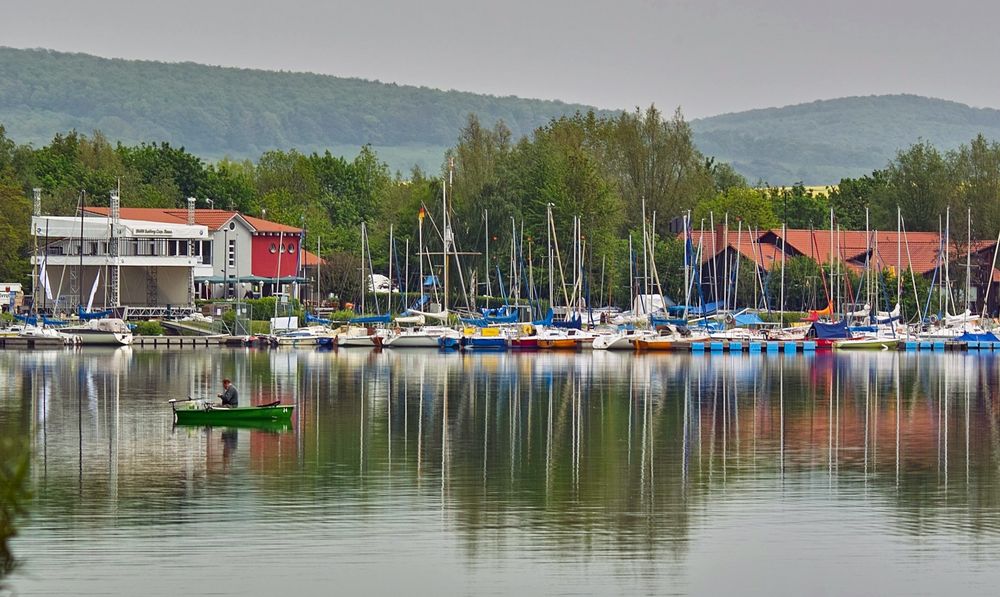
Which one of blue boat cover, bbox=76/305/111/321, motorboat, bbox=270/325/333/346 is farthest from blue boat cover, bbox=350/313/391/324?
blue boat cover, bbox=76/305/111/321

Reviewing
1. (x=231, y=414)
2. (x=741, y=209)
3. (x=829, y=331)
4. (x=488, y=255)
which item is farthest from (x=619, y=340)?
(x=231, y=414)

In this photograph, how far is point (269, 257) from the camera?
118 m

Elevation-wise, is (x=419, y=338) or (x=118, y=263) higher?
(x=118, y=263)

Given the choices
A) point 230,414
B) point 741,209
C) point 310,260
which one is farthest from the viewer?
point 741,209

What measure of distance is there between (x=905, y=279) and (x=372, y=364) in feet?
154

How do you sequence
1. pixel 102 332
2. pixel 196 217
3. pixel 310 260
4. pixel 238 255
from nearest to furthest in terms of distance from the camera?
pixel 102 332 < pixel 238 255 < pixel 196 217 < pixel 310 260

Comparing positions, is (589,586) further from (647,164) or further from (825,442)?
(647,164)

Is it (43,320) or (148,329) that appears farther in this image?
(148,329)

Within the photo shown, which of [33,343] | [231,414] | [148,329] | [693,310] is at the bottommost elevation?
[231,414]

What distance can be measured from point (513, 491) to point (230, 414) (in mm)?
14763

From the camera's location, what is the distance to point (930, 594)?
86.4 ft

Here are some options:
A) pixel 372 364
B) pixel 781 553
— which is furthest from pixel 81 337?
pixel 781 553

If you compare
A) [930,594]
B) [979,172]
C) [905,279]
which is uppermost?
[979,172]

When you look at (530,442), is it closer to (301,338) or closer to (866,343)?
(301,338)
